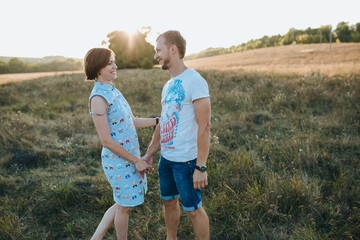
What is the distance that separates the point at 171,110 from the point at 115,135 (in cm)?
59

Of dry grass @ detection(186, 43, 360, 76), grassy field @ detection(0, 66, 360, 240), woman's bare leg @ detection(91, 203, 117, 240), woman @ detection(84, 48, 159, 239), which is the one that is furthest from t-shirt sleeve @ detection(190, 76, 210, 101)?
dry grass @ detection(186, 43, 360, 76)

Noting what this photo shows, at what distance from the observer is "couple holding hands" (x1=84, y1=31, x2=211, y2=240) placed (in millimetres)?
1936

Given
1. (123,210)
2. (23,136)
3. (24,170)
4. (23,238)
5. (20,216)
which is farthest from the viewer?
(23,136)

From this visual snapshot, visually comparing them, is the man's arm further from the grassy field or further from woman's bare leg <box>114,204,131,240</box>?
the grassy field

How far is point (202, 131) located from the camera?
1.90 metres

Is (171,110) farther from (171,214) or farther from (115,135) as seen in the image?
(171,214)

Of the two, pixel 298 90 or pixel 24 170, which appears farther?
pixel 298 90

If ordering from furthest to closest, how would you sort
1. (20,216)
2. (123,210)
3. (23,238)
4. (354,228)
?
(20,216), (23,238), (354,228), (123,210)

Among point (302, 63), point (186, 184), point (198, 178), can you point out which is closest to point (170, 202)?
→ point (186, 184)

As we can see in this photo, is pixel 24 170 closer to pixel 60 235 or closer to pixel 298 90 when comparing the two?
pixel 60 235

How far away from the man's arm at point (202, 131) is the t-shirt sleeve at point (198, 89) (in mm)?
33

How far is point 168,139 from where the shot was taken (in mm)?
2123

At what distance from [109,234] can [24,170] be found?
2527 mm


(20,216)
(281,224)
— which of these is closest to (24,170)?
(20,216)
